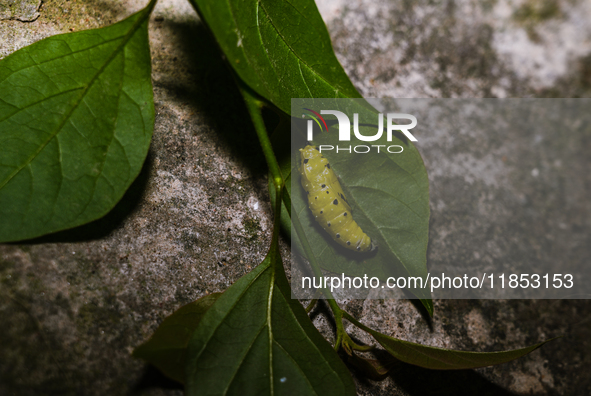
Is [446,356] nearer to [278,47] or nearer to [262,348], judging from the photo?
[262,348]

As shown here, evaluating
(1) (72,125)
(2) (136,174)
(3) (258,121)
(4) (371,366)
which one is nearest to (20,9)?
(1) (72,125)

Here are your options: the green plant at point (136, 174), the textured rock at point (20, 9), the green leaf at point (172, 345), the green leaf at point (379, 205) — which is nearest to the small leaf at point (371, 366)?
the green plant at point (136, 174)

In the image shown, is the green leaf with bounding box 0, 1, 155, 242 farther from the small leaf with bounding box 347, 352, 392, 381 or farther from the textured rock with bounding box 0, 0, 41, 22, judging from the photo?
the small leaf with bounding box 347, 352, 392, 381

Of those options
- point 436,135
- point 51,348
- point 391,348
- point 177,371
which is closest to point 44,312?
point 51,348

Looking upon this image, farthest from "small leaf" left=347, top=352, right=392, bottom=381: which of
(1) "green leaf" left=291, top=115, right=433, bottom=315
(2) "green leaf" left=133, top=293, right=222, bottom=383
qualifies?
(2) "green leaf" left=133, top=293, right=222, bottom=383

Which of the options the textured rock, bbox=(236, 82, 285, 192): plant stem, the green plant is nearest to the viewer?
the green plant

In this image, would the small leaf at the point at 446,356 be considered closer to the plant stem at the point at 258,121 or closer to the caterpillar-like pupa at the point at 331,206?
the caterpillar-like pupa at the point at 331,206
